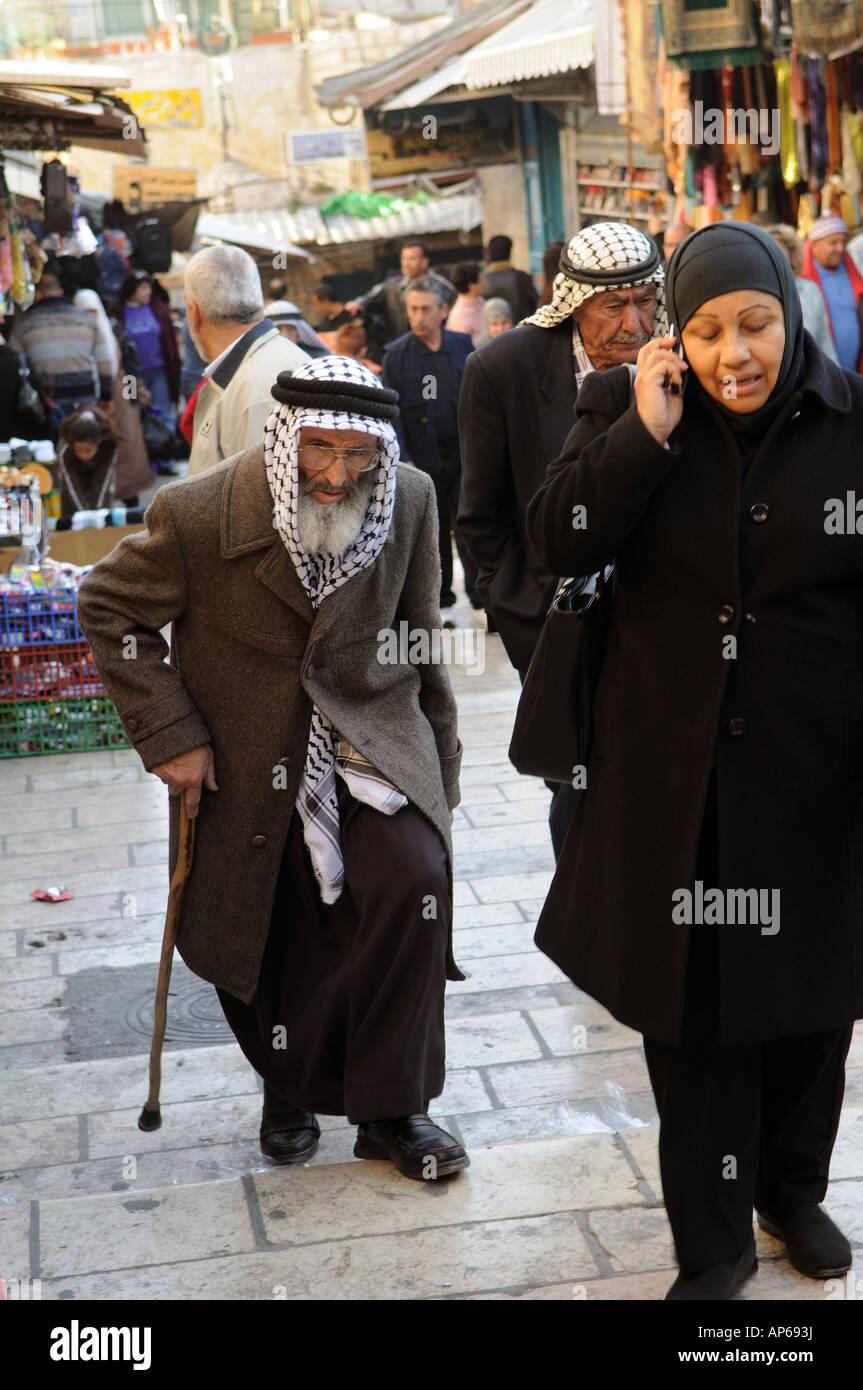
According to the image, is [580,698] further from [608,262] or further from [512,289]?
[512,289]

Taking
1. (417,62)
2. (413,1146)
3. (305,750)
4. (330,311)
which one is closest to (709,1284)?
(413,1146)

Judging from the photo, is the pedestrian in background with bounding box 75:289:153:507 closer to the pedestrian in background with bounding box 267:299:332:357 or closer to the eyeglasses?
the pedestrian in background with bounding box 267:299:332:357

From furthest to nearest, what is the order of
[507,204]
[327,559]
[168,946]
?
[507,204]
[168,946]
[327,559]

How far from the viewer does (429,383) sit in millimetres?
9820

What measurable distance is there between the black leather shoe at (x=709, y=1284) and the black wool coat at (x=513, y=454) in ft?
6.48

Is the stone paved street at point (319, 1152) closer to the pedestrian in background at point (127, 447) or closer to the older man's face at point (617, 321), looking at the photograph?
the older man's face at point (617, 321)

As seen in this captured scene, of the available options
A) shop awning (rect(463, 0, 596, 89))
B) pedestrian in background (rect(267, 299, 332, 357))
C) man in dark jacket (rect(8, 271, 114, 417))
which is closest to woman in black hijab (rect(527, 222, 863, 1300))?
pedestrian in background (rect(267, 299, 332, 357))

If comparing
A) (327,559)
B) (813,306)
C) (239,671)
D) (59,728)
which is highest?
(813,306)

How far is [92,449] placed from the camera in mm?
11141

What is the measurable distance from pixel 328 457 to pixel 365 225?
28.9 meters

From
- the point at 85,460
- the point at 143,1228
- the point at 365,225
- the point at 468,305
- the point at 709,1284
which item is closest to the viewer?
the point at 709,1284

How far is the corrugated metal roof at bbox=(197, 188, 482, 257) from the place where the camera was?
28234 mm

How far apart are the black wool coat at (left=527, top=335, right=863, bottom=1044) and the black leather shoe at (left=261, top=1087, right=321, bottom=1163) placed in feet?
3.80
